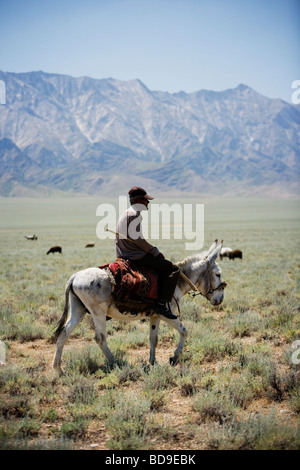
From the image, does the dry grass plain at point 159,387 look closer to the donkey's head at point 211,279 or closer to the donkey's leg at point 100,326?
the donkey's leg at point 100,326

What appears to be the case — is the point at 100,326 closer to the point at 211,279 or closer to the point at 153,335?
the point at 153,335

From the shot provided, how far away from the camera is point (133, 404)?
4.90m

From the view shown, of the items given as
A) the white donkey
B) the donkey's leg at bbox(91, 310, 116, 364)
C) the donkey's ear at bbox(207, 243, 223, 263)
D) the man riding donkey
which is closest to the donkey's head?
the donkey's ear at bbox(207, 243, 223, 263)

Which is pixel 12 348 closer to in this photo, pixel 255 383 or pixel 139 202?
pixel 139 202

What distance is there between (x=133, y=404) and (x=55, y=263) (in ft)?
58.4

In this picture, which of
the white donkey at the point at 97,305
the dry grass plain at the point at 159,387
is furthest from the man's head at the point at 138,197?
the dry grass plain at the point at 159,387

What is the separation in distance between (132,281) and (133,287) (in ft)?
0.31

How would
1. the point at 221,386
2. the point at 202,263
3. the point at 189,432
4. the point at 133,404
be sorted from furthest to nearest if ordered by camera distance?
the point at 202,263, the point at 221,386, the point at 133,404, the point at 189,432

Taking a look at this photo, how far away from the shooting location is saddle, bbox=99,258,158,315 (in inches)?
237

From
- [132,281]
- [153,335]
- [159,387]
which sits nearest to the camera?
[159,387]

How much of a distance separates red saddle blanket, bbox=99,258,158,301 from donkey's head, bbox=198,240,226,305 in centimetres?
108

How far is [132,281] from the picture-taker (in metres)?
5.99

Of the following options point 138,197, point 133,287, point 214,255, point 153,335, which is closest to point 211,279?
point 214,255
